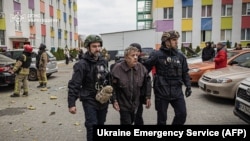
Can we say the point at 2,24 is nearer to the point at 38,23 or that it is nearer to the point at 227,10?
the point at 38,23

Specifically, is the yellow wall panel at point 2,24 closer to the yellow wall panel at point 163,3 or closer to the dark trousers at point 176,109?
the yellow wall panel at point 163,3

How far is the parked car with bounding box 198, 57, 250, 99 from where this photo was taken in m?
7.09

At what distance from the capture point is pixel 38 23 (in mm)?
31109

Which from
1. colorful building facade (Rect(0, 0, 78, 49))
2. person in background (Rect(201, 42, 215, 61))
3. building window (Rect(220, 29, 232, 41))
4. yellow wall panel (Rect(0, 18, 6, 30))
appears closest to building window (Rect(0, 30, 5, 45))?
colorful building facade (Rect(0, 0, 78, 49))

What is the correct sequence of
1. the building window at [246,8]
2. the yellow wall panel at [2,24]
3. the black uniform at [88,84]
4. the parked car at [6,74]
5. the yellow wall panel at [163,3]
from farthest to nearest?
the yellow wall panel at [163,3] → the building window at [246,8] → the yellow wall panel at [2,24] → the parked car at [6,74] → the black uniform at [88,84]

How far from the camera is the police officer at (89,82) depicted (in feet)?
11.6

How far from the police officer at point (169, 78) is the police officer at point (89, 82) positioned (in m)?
1.00

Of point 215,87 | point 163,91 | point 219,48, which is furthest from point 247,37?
point 163,91

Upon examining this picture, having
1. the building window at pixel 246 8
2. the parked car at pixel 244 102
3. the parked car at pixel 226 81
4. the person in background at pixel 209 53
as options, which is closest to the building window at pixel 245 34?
the building window at pixel 246 8

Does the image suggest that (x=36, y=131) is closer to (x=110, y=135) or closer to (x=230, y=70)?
(x=110, y=135)

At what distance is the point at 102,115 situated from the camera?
149 inches

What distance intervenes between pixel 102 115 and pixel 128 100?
0.43 metres

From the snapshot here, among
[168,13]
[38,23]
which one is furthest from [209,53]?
[38,23]

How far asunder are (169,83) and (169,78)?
0.26ft
